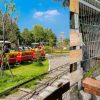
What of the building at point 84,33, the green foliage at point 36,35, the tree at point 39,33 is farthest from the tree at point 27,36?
the building at point 84,33

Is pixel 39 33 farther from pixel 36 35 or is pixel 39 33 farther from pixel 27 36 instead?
pixel 27 36

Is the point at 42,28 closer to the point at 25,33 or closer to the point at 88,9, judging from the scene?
the point at 25,33

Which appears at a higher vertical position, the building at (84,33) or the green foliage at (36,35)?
the green foliage at (36,35)

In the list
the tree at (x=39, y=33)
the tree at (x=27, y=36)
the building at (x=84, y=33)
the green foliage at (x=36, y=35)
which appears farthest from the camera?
the tree at (x=39, y=33)

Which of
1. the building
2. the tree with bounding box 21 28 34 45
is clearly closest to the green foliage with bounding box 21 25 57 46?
the tree with bounding box 21 28 34 45

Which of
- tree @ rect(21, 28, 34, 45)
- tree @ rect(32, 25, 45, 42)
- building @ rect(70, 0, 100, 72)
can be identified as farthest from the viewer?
tree @ rect(32, 25, 45, 42)

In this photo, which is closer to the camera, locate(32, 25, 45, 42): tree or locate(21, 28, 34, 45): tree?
locate(21, 28, 34, 45): tree

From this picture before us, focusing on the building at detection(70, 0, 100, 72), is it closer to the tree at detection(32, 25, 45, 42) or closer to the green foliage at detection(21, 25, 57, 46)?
the green foliage at detection(21, 25, 57, 46)

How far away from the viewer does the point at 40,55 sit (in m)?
24.4

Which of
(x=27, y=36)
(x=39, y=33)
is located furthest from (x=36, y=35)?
(x=27, y=36)

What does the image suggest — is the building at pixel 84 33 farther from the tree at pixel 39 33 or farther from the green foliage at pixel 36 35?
the tree at pixel 39 33

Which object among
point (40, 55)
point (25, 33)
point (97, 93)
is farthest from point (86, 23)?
point (25, 33)

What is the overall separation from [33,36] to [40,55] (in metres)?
62.6

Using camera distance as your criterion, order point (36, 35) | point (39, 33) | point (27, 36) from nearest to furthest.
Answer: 1. point (27, 36)
2. point (39, 33)
3. point (36, 35)
